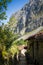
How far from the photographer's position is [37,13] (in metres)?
182

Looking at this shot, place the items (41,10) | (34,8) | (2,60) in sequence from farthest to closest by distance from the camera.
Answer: (34,8) < (41,10) < (2,60)

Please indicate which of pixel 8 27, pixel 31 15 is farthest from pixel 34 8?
pixel 8 27

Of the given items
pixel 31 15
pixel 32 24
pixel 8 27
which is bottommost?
pixel 8 27

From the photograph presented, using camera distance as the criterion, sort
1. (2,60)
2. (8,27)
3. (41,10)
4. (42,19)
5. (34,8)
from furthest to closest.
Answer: (34,8), (41,10), (42,19), (8,27), (2,60)

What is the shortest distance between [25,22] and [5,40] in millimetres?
168194

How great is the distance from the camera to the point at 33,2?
19825 cm

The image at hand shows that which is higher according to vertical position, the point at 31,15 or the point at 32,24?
the point at 31,15

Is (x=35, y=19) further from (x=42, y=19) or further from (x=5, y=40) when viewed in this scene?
(x=5, y=40)

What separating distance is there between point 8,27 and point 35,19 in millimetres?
156548

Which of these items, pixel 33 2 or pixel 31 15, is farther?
pixel 33 2

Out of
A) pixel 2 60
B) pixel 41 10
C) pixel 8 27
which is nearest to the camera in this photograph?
pixel 2 60

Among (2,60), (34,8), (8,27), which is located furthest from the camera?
(34,8)

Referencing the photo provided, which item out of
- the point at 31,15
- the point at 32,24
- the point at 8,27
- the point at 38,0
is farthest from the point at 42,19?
the point at 8,27

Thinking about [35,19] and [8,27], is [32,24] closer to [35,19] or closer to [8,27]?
[35,19]
